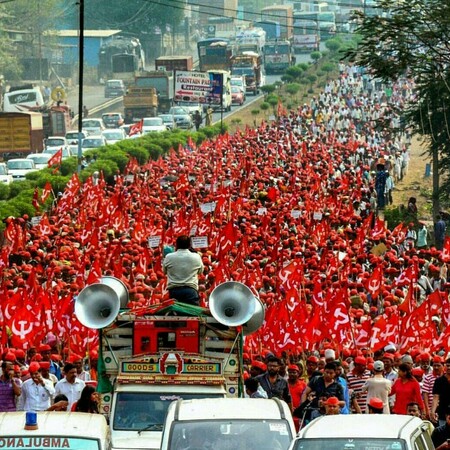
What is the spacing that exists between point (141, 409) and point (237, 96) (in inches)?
2814

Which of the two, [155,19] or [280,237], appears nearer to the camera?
[280,237]

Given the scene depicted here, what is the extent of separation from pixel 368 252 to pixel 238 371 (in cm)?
1535

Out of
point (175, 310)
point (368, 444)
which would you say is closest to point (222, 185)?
point (175, 310)

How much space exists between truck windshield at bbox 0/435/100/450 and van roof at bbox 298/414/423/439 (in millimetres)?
1397

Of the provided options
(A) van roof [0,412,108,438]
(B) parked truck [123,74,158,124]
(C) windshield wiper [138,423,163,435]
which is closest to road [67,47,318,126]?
(B) parked truck [123,74,158,124]

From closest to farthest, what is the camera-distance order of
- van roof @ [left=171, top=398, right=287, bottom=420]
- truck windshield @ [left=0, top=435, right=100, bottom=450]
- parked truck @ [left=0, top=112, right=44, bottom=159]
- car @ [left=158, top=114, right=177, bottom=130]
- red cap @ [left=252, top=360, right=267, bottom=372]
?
truck windshield @ [left=0, top=435, right=100, bottom=450], van roof @ [left=171, top=398, right=287, bottom=420], red cap @ [left=252, top=360, right=267, bottom=372], parked truck @ [left=0, top=112, right=44, bottom=159], car @ [left=158, top=114, right=177, bottom=130]

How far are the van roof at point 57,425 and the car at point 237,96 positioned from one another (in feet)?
239

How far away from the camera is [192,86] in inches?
2867

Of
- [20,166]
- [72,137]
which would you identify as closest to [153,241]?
[20,166]

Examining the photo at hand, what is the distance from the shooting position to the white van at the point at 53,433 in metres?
11.6

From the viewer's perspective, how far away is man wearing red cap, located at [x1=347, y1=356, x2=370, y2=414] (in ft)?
55.0

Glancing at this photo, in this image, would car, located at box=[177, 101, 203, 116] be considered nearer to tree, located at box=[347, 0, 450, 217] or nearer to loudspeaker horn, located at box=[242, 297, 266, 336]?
tree, located at box=[347, 0, 450, 217]

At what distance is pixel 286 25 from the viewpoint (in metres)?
130

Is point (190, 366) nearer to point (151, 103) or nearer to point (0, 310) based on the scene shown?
point (0, 310)
